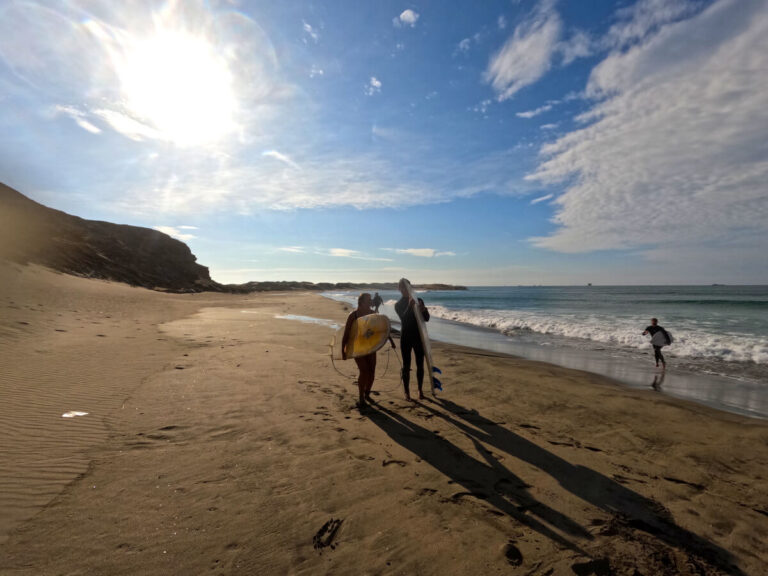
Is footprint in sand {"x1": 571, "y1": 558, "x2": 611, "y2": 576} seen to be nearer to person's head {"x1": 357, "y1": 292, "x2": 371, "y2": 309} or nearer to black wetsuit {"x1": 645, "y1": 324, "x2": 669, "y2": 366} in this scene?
person's head {"x1": 357, "y1": 292, "x2": 371, "y2": 309}

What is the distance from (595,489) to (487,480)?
3.67ft

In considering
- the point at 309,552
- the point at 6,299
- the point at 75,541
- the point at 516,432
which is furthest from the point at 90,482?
the point at 6,299

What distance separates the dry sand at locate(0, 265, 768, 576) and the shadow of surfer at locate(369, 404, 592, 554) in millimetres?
23

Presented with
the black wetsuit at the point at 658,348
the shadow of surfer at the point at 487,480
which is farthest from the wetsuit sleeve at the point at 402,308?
the black wetsuit at the point at 658,348

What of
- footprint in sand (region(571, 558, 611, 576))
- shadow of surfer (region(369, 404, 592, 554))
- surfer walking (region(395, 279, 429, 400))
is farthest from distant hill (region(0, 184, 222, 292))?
footprint in sand (region(571, 558, 611, 576))

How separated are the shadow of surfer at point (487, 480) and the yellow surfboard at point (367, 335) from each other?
3.98ft

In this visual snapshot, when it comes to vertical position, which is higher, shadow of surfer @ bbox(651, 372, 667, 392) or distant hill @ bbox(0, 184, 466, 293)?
distant hill @ bbox(0, 184, 466, 293)

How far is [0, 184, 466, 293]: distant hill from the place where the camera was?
3138 centimetres

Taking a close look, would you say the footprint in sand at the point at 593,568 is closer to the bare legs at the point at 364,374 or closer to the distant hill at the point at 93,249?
the bare legs at the point at 364,374

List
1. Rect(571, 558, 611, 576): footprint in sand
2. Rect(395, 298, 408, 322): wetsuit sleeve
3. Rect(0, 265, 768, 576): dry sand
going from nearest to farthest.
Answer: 1. Rect(571, 558, 611, 576): footprint in sand
2. Rect(0, 265, 768, 576): dry sand
3. Rect(395, 298, 408, 322): wetsuit sleeve

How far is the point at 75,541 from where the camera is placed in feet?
8.66

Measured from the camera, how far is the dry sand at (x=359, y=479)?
2611 millimetres

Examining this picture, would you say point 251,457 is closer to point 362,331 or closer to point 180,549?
point 180,549

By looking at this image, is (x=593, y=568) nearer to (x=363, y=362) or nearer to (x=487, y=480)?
(x=487, y=480)
